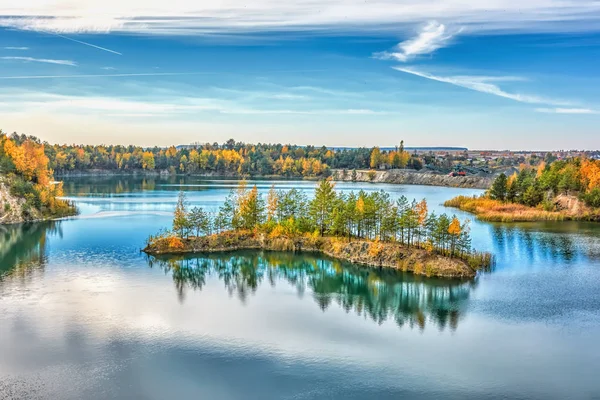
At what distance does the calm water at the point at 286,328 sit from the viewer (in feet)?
90.4

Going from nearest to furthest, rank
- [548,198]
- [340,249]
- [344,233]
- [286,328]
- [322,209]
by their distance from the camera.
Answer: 1. [286,328]
2. [340,249]
3. [344,233]
4. [322,209]
5. [548,198]

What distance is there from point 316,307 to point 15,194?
188ft

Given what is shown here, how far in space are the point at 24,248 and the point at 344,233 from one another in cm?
3556

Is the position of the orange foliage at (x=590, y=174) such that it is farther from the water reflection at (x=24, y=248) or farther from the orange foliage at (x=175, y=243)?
the water reflection at (x=24, y=248)

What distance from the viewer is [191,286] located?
46.2 metres

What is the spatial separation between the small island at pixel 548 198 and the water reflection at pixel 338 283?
42.3 metres

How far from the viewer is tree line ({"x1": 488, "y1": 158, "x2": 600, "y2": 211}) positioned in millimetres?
88875

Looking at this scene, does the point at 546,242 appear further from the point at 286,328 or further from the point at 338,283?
the point at 286,328

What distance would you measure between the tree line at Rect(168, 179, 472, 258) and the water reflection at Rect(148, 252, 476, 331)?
196 inches

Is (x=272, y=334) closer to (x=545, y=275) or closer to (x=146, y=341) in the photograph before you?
(x=146, y=341)

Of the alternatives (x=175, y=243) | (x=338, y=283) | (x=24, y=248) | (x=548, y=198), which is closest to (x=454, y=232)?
(x=338, y=283)

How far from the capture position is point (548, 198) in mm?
91438

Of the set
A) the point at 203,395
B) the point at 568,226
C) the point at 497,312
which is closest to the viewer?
the point at 203,395

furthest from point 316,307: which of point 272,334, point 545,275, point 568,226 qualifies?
point 568,226
